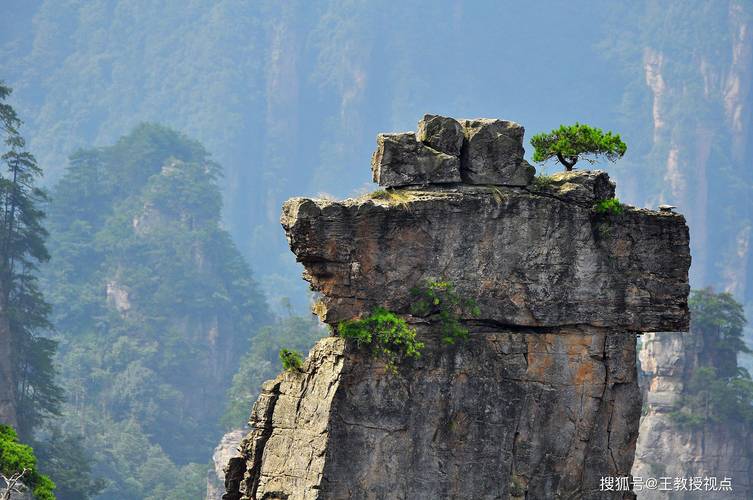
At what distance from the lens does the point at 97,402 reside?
115 meters

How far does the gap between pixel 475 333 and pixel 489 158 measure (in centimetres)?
361

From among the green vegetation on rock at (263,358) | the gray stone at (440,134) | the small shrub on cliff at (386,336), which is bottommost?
the small shrub on cliff at (386,336)

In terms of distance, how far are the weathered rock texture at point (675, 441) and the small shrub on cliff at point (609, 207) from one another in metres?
48.9

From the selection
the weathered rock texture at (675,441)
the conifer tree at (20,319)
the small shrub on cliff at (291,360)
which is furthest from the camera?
the weathered rock texture at (675,441)

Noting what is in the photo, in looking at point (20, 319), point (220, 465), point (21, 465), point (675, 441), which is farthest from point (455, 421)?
point (20, 319)

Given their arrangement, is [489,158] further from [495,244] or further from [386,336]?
[386,336]

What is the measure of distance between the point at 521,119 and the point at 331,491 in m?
160

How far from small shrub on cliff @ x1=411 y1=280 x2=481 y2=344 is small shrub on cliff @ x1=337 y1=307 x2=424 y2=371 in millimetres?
626

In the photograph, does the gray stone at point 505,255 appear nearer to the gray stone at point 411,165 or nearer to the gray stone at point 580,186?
the gray stone at point 580,186

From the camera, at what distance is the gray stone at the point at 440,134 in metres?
35.2

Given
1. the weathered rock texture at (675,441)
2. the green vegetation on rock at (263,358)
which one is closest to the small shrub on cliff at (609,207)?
the weathered rock texture at (675,441)

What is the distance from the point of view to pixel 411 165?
3494cm

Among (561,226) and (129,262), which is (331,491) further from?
(129,262)

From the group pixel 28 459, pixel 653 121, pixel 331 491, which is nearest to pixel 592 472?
pixel 331 491
